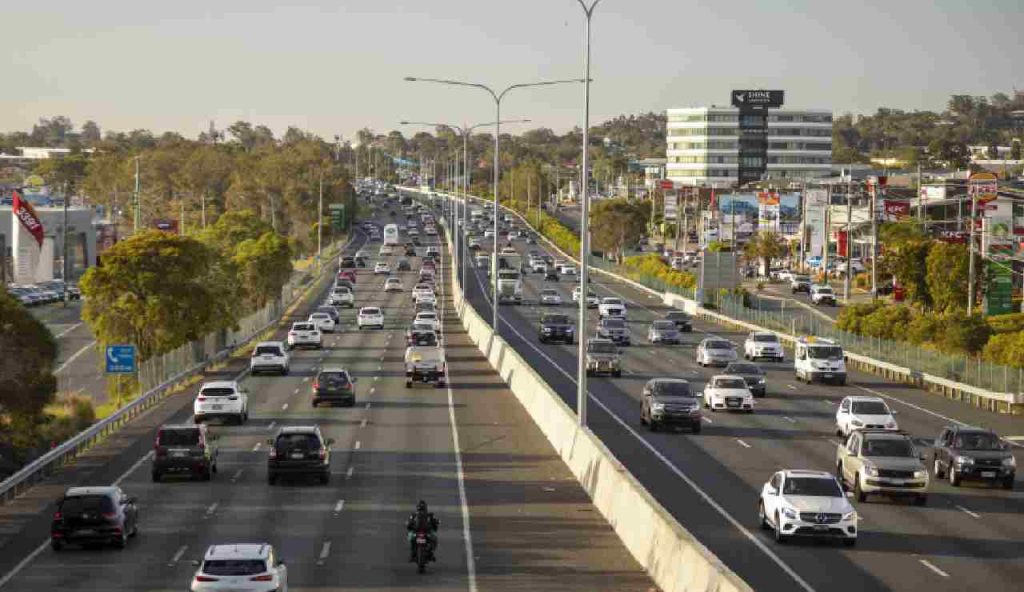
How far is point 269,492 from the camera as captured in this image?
123ft

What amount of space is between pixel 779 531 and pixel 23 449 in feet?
75.5

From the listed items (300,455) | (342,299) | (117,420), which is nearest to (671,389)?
(300,455)

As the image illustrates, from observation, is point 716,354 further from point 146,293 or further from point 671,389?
point 671,389

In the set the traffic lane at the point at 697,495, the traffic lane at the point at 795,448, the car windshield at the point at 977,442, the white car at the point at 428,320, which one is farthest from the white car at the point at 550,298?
the car windshield at the point at 977,442

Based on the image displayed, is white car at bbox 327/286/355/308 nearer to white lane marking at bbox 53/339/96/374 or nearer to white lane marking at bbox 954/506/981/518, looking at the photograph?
white lane marking at bbox 53/339/96/374

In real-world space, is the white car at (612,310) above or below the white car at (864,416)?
below

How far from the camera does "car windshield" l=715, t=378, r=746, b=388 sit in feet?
181

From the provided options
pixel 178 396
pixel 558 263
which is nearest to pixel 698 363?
pixel 178 396

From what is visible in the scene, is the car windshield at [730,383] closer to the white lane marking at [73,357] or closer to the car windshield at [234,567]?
the car windshield at [234,567]

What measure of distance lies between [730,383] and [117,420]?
1908 centimetres

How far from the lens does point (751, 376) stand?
61.4 meters

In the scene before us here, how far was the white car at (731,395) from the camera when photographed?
55.1 meters

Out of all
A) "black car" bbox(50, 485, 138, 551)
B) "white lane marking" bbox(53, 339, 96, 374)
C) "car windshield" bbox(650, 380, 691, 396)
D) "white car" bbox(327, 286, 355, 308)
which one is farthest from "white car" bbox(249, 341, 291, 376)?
"white car" bbox(327, 286, 355, 308)

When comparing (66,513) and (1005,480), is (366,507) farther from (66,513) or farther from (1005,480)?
(1005,480)
